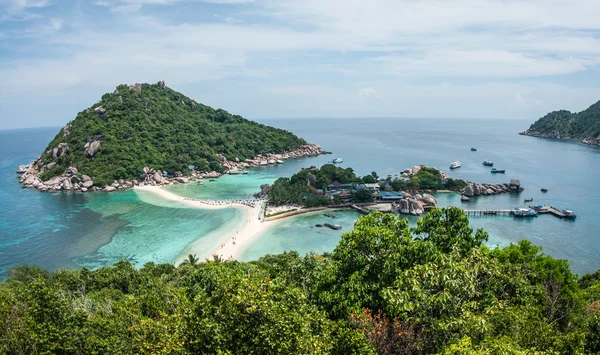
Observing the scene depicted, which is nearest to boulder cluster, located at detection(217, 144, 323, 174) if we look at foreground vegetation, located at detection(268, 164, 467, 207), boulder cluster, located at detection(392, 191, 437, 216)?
foreground vegetation, located at detection(268, 164, 467, 207)

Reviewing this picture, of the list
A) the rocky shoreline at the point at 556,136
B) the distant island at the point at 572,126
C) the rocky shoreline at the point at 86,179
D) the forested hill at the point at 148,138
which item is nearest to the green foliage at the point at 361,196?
the rocky shoreline at the point at 86,179

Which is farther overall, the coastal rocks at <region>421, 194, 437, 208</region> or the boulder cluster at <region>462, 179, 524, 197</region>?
the boulder cluster at <region>462, 179, 524, 197</region>

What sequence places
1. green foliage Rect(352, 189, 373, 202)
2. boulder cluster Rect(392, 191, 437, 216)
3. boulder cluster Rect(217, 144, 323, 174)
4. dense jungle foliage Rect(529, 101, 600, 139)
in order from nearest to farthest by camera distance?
1. boulder cluster Rect(392, 191, 437, 216)
2. green foliage Rect(352, 189, 373, 202)
3. boulder cluster Rect(217, 144, 323, 174)
4. dense jungle foliage Rect(529, 101, 600, 139)

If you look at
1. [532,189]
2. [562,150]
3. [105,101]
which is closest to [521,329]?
[532,189]

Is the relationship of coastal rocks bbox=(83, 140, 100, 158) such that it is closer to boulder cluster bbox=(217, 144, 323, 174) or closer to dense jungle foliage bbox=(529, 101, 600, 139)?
boulder cluster bbox=(217, 144, 323, 174)

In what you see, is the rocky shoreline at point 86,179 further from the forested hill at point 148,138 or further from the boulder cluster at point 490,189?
the boulder cluster at point 490,189

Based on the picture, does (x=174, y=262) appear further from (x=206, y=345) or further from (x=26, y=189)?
(x=26, y=189)

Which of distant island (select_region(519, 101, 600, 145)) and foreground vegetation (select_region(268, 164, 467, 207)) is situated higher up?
distant island (select_region(519, 101, 600, 145))
